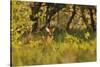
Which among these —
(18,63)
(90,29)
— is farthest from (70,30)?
(18,63)

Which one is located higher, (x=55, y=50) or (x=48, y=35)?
(x=48, y=35)

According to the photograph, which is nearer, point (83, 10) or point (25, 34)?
point (25, 34)

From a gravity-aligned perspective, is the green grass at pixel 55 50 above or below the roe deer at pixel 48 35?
below

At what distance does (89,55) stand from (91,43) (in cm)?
12

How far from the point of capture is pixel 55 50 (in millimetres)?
1802

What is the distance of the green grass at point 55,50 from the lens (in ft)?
5.59

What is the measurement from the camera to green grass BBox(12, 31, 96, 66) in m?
1.70

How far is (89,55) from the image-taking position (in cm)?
191

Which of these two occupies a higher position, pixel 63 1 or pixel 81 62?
pixel 63 1

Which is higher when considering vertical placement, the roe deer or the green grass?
the roe deer
